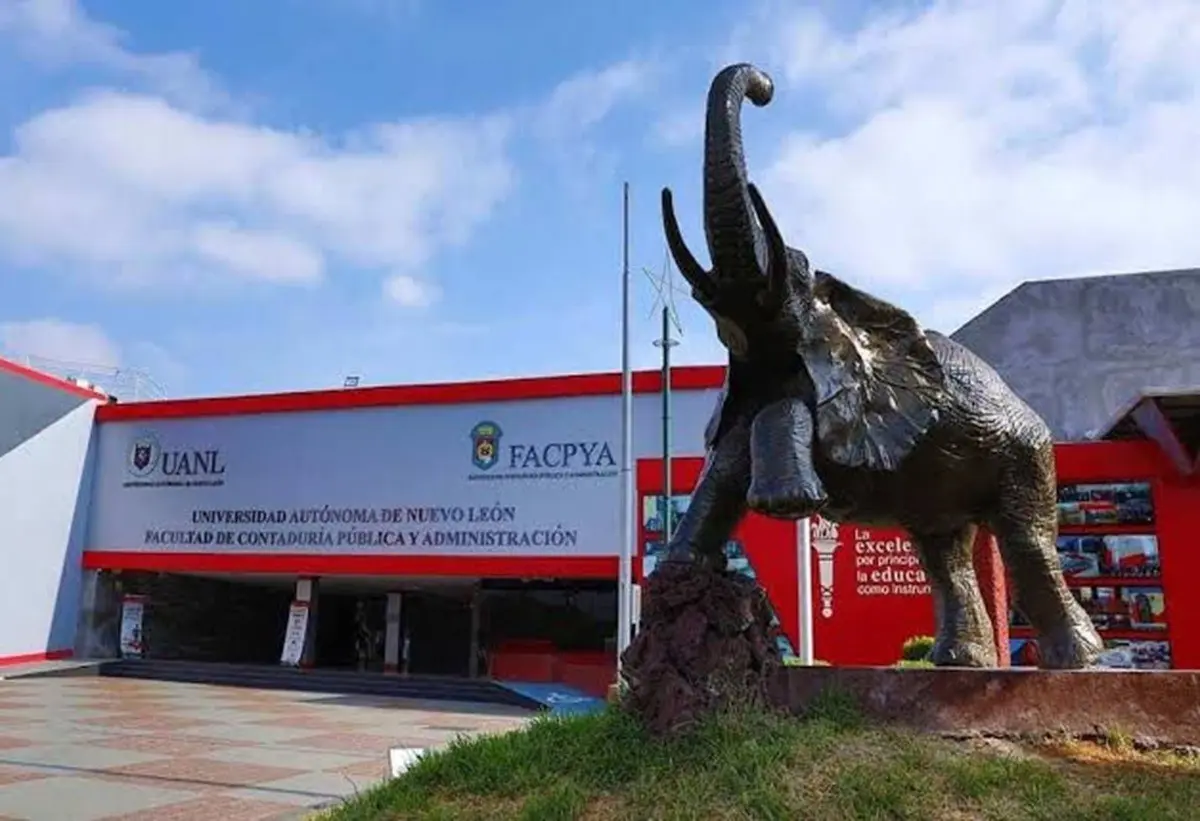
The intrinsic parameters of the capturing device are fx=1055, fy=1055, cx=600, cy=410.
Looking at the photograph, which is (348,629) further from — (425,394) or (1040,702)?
(1040,702)

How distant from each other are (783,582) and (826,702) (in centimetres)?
1265

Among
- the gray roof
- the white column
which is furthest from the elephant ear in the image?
the gray roof

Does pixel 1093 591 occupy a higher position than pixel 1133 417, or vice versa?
pixel 1133 417

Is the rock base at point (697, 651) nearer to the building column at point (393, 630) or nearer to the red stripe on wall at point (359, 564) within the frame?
the red stripe on wall at point (359, 564)

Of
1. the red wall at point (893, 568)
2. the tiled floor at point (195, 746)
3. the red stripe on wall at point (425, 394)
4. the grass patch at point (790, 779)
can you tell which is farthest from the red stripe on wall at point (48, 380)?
the grass patch at point (790, 779)

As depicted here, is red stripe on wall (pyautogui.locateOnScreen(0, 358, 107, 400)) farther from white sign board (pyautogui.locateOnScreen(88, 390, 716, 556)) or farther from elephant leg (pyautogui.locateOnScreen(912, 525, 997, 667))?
elephant leg (pyautogui.locateOnScreen(912, 525, 997, 667))

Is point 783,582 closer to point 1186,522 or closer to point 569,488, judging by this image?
point 569,488

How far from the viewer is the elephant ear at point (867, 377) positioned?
4746 mm

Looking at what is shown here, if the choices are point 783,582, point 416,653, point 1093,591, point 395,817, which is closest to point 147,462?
point 416,653

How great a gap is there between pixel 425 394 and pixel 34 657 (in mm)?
9689

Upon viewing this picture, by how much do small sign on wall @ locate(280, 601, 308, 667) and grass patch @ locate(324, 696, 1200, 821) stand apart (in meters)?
18.1

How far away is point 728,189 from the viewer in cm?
421

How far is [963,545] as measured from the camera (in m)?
5.91

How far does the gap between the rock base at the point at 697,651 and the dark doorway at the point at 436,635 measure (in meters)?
24.3
